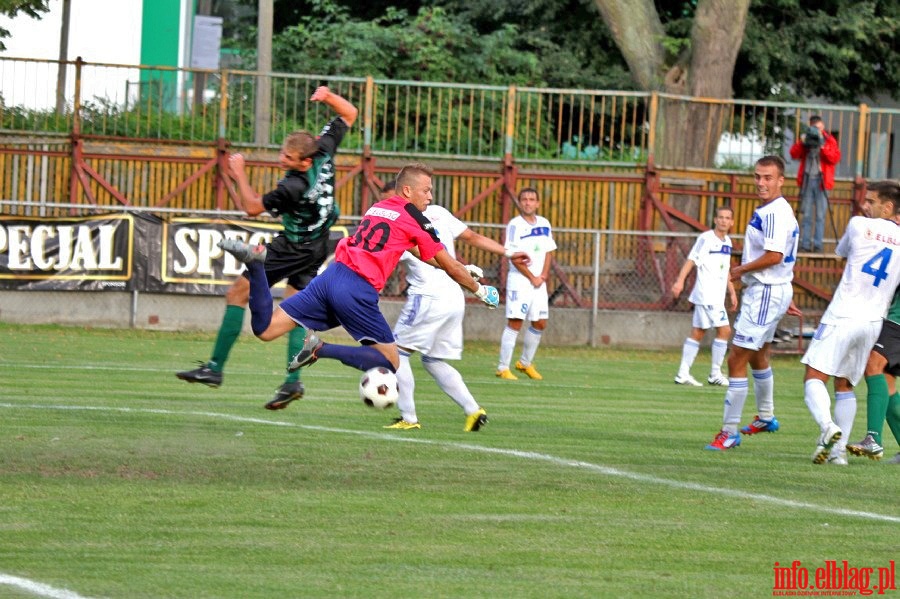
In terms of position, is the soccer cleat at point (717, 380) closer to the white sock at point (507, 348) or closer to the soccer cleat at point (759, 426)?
the white sock at point (507, 348)

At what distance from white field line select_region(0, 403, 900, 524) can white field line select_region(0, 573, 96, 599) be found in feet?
14.2

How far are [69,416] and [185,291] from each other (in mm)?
10556

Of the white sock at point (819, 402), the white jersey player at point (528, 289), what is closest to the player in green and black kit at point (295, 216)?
the white sock at point (819, 402)

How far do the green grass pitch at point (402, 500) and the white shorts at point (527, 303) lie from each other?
4.04 metres

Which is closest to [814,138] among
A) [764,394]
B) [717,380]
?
[717,380]

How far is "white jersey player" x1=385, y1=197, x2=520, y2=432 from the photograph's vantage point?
35.9 feet

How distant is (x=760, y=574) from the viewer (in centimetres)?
652

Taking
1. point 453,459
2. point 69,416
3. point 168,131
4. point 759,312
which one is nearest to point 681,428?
point 759,312

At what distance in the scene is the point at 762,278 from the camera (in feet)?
35.4

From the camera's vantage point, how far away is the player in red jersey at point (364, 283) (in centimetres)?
955

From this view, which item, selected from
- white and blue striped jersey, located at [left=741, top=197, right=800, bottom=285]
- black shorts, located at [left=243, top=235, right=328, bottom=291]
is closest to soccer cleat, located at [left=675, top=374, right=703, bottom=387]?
white and blue striped jersey, located at [left=741, top=197, right=800, bottom=285]

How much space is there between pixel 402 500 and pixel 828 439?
3.52 metres

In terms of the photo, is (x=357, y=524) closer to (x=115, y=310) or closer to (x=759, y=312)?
(x=759, y=312)

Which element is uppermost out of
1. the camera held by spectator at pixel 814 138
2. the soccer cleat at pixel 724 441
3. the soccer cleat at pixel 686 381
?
the camera held by spectator at pixel 814 138
